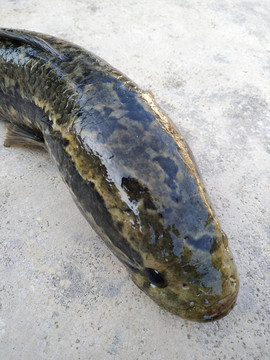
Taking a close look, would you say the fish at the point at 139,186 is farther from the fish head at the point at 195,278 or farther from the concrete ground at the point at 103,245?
the concrete ground at the point at 103,245

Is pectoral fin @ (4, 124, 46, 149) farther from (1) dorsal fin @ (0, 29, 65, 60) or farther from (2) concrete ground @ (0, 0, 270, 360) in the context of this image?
(1) dorsal fin @ (0, 29, 65, 60)

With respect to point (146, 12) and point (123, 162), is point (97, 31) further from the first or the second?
point (123, 162)

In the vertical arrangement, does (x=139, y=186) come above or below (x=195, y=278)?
A: above

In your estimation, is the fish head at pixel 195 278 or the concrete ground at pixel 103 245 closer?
the fish head at pixel 195 278

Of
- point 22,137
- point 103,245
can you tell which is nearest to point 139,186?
point 103,245

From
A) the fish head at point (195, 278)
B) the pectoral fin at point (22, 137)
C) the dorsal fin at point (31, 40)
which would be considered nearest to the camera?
the fish head at point (195, 278)

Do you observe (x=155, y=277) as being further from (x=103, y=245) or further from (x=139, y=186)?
(x=103, y=245)

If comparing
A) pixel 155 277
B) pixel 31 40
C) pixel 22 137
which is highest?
pixel 31 40

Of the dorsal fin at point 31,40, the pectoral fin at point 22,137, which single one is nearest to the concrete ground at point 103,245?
the pectoral fin at point 22,137
